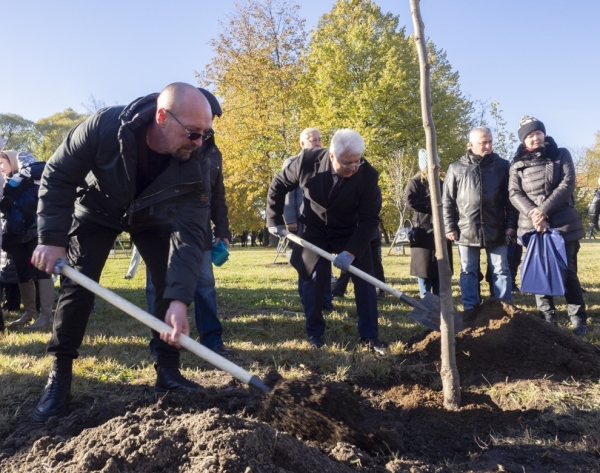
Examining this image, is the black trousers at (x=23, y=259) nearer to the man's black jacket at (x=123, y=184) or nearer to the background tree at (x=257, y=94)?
the man's black jacket at (x=123, y=184)

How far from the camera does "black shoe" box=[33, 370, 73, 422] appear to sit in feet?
10.1

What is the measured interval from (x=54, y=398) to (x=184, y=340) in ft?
3.56

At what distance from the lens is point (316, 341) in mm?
4754

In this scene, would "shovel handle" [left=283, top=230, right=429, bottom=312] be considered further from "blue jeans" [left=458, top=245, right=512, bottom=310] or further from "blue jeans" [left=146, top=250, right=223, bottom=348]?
"blue jeans" [left=458, top=245, right=512, bottom=310]

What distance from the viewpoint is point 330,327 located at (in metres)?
5.46

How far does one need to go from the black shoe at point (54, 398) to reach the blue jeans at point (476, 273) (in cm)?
393

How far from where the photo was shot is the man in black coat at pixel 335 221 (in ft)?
15.0

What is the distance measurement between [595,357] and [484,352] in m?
0.79

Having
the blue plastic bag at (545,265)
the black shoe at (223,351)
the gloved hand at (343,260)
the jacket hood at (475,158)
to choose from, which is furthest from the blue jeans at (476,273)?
the black shoe at (223,351)

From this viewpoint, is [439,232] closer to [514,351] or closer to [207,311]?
[514,351]

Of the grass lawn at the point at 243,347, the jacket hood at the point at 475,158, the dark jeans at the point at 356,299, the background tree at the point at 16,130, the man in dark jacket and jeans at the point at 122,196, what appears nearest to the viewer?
the man in dark jacket and jeans at the point at 122,196

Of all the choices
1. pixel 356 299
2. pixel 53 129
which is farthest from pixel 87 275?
pixel 53 129

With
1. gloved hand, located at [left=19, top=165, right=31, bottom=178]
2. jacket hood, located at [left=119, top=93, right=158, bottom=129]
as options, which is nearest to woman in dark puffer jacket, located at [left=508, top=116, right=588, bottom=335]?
jacket hood, located at [left=119, top=93, right=158, bottom=129]

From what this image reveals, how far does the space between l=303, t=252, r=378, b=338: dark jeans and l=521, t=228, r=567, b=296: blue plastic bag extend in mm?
1652
